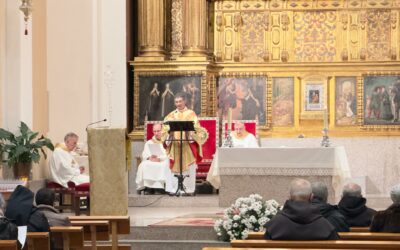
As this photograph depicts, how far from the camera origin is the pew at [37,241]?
8.21 metres

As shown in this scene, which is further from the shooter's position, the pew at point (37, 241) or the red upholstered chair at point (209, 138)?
the red upholstered chair at point (209, 138)

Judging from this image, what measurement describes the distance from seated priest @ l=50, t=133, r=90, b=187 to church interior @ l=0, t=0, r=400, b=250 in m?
0.74

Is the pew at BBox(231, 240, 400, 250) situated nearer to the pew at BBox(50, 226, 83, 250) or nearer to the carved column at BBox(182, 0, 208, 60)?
the pew at BBox(50, 226, 83, 250)

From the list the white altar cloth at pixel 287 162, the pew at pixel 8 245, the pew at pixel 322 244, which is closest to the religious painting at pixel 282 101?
the white altar cloth at pixel 287 162

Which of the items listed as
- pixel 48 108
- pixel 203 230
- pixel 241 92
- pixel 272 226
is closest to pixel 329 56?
pixel 241 92

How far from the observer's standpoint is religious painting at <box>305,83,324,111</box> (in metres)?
19.4

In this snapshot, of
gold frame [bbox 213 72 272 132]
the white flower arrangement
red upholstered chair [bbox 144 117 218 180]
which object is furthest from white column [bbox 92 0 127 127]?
the white flower arrangement

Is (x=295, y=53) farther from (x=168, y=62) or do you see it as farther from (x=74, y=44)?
(x=74, y=44)

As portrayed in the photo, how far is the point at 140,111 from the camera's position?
1934 cm

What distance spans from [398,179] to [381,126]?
114 centimetres

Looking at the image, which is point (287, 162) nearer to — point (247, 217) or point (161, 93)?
point (247, 217)

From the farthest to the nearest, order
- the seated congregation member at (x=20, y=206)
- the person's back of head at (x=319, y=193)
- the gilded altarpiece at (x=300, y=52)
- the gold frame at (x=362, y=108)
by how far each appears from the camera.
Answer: the gilded altarpiece at (x=300, y=52) < the gold frame at (x=362, y=108) < the person's back of head at (x=319, y=193) < the seated congregation member at (x=20, y=206)

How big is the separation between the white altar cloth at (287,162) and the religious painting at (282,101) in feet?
12.8

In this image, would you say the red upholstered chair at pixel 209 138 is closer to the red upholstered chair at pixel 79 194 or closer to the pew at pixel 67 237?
the red upholstered chair at pixel 79 194
